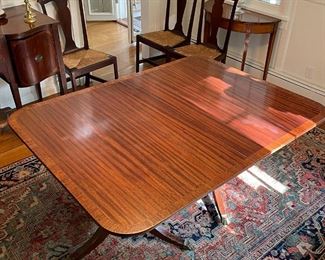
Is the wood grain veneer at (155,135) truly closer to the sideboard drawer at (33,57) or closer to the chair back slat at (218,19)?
the sideboard drawer at (33,57)

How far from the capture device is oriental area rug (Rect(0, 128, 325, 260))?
1846mm

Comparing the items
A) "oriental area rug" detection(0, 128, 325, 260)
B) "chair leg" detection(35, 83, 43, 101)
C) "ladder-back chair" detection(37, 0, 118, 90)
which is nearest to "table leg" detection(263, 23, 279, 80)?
"oriental area rug" detection(0, 128, 325, 260)

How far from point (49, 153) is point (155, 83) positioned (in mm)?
789

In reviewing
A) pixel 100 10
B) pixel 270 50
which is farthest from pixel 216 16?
pixel 100 10

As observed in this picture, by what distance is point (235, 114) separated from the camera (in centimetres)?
171

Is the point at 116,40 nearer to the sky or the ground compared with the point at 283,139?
nearer to the ground

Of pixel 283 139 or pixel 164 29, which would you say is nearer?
pixel 283 139

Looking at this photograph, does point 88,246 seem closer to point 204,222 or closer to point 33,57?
point 204,222

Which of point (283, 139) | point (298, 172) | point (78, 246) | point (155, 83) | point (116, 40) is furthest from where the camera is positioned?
point (116, 40)

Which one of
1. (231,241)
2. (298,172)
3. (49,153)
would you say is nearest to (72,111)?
(49,153)

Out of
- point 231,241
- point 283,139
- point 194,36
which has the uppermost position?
point 283,139

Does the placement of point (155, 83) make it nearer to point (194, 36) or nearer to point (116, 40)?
point (194, 36)

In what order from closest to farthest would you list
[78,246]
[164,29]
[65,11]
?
[78,246], [65,11], [164,29]

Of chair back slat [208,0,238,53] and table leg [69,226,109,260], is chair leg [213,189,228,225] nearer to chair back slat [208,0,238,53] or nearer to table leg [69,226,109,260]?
table leg [69,226,109,260]
